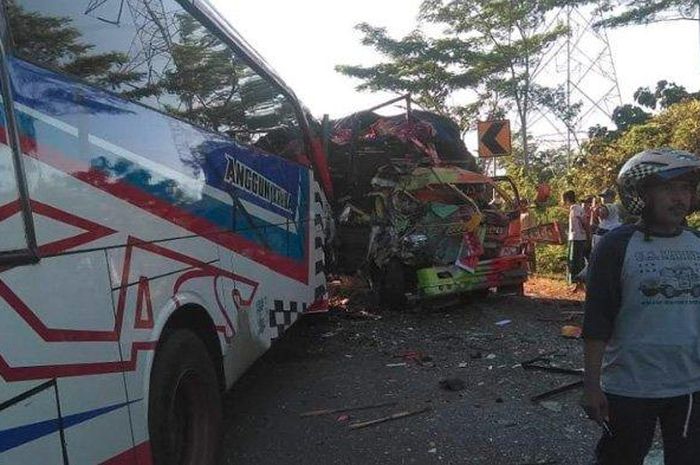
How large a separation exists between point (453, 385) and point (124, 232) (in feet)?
12.1

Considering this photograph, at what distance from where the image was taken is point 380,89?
85.8 feet

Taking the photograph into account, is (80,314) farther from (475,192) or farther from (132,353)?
(475,192)

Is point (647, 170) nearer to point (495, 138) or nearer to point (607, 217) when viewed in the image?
point (495, 138)

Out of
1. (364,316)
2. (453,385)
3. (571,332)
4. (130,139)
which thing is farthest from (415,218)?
(130,139)

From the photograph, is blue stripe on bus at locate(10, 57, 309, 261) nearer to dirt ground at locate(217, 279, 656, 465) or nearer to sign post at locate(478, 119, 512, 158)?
dirt ground at locate(217, 279, 656, 465)

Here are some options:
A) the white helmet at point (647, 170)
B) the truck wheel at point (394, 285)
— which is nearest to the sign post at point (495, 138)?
the truck wheel at point (394, 285)

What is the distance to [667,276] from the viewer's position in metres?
2.69

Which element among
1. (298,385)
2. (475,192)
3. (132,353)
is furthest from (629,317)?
(475,192)

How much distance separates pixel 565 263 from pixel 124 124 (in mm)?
12573

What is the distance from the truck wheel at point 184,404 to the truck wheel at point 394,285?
5.53 meters

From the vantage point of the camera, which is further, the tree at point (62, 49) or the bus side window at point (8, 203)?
the tree at point (62, 49)

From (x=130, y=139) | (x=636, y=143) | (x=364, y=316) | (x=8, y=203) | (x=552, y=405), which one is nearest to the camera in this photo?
(x=8, y=203)

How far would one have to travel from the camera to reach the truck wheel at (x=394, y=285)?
9.46 meters

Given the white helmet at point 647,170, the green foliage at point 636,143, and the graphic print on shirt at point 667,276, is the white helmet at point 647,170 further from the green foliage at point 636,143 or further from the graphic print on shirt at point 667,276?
the green foliage at point 636,143
